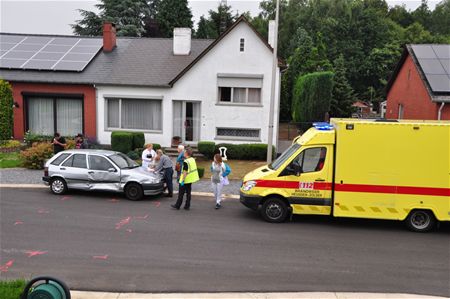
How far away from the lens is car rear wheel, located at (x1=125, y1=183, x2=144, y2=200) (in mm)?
12953

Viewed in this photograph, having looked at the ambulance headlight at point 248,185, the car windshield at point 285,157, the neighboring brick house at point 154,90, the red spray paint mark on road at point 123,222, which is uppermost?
the neighboring brick house at point 154,90

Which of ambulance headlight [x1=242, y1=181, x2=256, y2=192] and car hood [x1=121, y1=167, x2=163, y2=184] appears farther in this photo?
car hood [x1=121, y1=167, x2=163, y2=184]

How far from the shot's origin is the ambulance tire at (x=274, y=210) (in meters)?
10.9

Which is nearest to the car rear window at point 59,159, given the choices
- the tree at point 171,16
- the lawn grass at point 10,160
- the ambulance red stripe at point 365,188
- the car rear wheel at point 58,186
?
the car rear wheel at point 58,186

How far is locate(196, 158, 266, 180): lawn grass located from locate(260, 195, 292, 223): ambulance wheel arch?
19.3 feet

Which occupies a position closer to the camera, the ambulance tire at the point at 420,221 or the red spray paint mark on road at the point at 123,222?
the red spray paint mark on road at the point at 123,222

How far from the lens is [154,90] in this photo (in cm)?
2284

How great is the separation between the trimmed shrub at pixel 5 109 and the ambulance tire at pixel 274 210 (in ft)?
56.4

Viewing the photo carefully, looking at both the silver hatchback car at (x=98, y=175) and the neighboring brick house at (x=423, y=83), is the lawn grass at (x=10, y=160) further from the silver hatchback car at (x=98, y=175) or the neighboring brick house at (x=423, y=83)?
the neighboring brick house at (x=423, y=83)

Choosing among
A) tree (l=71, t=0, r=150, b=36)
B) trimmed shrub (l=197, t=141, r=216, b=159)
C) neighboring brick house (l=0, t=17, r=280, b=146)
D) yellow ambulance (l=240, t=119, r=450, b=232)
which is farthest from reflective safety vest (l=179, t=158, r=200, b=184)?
tree (l=71, t=0, r=150, b=36)

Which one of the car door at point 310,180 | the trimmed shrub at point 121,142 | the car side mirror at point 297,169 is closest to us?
the car door at point 310,180

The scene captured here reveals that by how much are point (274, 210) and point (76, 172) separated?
634 centimetres

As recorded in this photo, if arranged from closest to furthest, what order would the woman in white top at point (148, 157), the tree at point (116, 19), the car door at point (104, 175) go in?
the car door at point (104, 175), the woman in white top at point (148, 157), the tree at point (116, 19)

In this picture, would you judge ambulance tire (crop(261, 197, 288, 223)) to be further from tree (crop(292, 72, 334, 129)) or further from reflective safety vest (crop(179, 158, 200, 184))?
tree (crop(292, 72, 334, 129))
